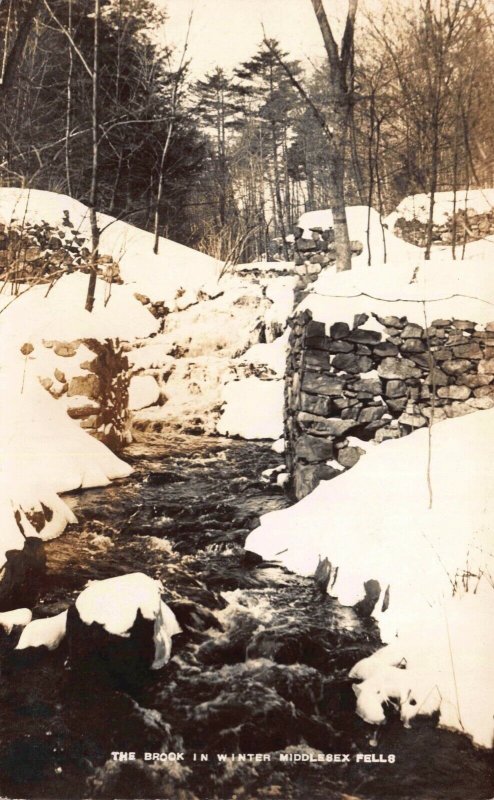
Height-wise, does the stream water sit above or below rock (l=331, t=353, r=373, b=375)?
below

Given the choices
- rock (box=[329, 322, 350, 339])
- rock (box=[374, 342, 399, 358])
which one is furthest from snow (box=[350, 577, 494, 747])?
rock (box=[329, 322, 350, 339])

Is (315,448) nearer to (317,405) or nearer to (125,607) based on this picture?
(317,405)

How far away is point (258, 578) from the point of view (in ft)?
14.2

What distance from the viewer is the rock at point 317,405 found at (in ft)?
17.3

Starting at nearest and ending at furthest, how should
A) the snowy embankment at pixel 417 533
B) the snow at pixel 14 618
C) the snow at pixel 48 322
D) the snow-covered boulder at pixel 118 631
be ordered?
the snowy embankment at pixel 417 533, the snow-covered boulder at pixel 118 631, the snow at pixel 14 618, the snow at pixel 48 322

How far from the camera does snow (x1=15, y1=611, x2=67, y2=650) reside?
10.7ft

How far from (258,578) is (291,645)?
93 centimetres

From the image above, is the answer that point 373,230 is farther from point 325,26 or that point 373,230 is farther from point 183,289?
point 183,289

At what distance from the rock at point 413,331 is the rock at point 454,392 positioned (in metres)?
0.57

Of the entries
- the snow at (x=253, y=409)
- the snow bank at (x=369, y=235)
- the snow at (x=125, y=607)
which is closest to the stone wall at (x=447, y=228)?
the snow bank at (x=369, y=235)

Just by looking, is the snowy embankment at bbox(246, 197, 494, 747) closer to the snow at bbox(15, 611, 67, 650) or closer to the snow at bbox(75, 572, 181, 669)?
the snow at bbox(75, 572, 181, 669)

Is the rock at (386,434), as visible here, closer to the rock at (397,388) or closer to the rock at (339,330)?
the rock at (397,388)

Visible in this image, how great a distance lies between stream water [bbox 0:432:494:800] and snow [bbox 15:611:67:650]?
0.17 feet

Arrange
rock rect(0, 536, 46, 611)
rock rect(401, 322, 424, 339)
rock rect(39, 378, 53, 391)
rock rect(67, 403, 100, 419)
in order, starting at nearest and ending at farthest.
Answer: rock rect(0, 536, 46, 611)
rock rect(401, 322, 424, 339)
rock rect(39, 378, 53, 391)
rock rect(67, 403, 100, 419)
